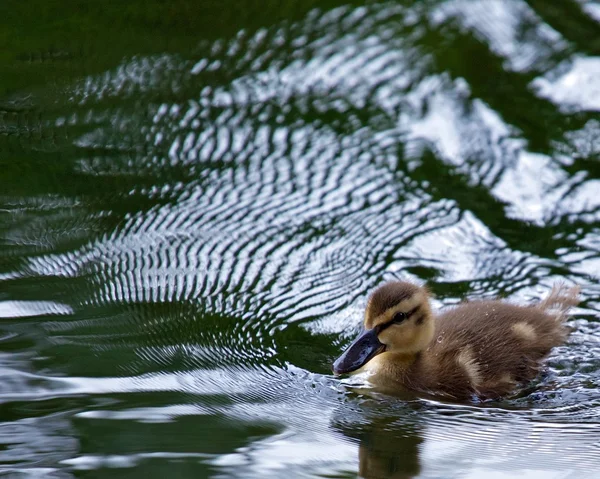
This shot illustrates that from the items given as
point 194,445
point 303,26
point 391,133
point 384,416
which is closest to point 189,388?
point 194,445

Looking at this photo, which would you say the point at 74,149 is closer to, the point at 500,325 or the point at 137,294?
the point at 137,294

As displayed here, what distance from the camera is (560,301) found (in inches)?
165

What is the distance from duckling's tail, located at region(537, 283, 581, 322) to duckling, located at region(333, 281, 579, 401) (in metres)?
0.03

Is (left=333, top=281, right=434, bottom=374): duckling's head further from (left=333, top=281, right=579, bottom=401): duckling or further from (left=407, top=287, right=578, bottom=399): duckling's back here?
(left=407, top=287, right=578, bottom=399): duckling's back

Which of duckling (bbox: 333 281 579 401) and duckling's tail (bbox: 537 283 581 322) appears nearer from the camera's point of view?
duckling (bbox: 333 281 579 401)

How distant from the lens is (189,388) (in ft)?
10.9

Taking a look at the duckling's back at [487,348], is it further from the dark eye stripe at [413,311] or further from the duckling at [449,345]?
the dark eye stripe at [413,311]

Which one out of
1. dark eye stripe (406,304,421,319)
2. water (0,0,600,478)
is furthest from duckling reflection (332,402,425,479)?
dark eye stripe (406,304,421,319)

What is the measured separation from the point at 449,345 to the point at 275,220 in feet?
3.64

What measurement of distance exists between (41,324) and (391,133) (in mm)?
2425

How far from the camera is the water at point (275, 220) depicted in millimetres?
3096

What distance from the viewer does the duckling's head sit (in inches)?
145

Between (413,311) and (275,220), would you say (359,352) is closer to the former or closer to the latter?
(413,311)

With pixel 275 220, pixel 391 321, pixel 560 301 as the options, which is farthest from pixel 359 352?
pixel 275 220
